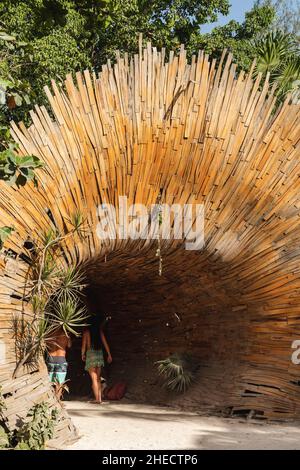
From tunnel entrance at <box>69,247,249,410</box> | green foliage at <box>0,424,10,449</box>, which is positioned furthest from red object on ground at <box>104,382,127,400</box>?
green foliage at <box>0,424,10,449</box>

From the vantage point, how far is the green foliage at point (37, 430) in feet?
20.4

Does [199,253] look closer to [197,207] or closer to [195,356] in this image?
[197,207]

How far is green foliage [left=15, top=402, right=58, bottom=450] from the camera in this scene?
6.22 meters

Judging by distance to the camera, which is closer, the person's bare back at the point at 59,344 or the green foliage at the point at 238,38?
the person's bare back at the point at 59,344

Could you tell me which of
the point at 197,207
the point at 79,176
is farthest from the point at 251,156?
the point at 79,176

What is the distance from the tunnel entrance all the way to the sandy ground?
0.75 meters

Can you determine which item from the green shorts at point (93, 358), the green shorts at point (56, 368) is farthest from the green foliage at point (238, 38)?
the green shorts at point (56, 368)

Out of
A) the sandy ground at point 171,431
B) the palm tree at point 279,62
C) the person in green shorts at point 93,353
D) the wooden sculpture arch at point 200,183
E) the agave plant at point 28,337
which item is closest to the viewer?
the sandy ground at point 171,431

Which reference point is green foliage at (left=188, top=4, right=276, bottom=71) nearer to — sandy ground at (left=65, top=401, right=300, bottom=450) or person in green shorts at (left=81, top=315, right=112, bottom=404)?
person in green shorts at (left=81, top=315, right=112, bottom=404)

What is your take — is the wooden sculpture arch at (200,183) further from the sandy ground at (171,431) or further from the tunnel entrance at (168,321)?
the sandy ground at (171,431)

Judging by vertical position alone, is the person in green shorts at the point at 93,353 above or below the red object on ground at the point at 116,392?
above

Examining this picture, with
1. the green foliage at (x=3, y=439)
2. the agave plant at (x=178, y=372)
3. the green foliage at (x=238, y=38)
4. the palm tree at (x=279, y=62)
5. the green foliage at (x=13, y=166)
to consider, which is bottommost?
the green foliage at (x=3, y=439)

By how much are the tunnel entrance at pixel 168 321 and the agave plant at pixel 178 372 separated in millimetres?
79

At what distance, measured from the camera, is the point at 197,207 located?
789cm
